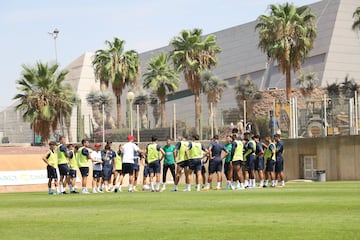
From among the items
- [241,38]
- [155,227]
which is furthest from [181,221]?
[241,38]

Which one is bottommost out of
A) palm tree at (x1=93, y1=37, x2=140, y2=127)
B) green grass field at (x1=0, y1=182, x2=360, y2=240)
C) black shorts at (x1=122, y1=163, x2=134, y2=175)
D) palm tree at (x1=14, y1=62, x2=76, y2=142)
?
green grass field at (x1=0, y1=182, x2=360, y2=240)

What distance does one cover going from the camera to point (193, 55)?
225ft

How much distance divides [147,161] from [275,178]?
4.96 metres

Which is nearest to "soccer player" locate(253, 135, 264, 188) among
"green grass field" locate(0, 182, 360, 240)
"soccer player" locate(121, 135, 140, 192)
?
"soccer player" locate(121, 135, 140, 192)

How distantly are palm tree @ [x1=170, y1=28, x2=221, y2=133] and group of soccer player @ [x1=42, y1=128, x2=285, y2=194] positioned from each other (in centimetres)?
3631

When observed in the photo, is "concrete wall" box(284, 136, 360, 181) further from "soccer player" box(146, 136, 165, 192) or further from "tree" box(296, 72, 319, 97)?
"tree" box(296, 72, 319, 97)

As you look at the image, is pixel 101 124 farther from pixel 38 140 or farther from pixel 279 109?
pixel 279 109

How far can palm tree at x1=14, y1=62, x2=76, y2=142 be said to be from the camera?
5428cm

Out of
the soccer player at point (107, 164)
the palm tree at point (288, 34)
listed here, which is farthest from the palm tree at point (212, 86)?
the soccer player at point (107, 164)

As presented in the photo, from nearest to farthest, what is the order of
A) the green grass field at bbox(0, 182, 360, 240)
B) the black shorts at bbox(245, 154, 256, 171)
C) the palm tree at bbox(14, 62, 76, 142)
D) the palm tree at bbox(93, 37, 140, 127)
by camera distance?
the green grass field at bbox(0, 182, 360, 240) → the black shorts at bbox(245, 154, 256, 171) → the palm tree at bbox(14, 62, 76, 142) → the palm tree at bbox(93, 37, 140, 127)

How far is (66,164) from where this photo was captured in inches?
1168

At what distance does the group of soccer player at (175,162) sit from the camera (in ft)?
94.1

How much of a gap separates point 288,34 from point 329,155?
21587 millimetres

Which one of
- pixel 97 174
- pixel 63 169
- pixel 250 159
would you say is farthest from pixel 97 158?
pixel 250 159
